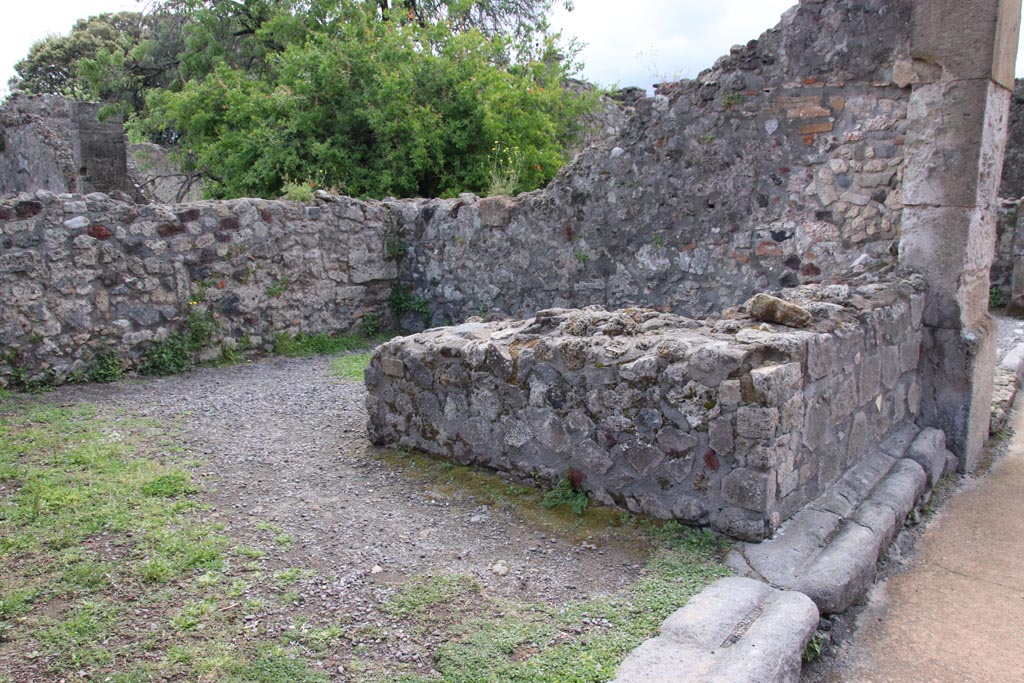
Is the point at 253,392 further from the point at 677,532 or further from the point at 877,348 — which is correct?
the point at 877,348

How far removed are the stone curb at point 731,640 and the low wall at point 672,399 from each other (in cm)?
42

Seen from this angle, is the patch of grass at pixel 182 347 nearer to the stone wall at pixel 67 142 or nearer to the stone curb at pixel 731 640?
the stone wall at pixel 67 142

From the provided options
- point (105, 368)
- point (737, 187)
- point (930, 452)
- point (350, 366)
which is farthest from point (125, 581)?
point (737, 187)

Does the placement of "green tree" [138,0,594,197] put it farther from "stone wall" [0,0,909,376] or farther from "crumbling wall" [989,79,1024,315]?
"crumbling wall" [989,79,1024,315]

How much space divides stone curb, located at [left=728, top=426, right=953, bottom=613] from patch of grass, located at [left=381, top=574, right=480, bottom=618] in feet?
3.36

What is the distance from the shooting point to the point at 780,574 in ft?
9.73

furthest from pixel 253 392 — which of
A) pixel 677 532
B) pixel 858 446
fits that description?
pixel 858 446

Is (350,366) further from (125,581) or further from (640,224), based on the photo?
(125,581)

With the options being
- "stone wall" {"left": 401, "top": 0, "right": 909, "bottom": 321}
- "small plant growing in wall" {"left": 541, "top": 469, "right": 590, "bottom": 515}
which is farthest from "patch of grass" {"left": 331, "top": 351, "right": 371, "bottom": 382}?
"small plant growing in wall" {"left": 541, "top": 469, "right": 590, "bottom": 515}

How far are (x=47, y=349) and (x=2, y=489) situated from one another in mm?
2427

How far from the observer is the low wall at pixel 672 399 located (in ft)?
10.4

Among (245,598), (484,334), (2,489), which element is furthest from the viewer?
(484,334)

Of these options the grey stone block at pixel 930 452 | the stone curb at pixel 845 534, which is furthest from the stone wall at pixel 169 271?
the grey stone block at pixel 930 452

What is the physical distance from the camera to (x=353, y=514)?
364 cm
